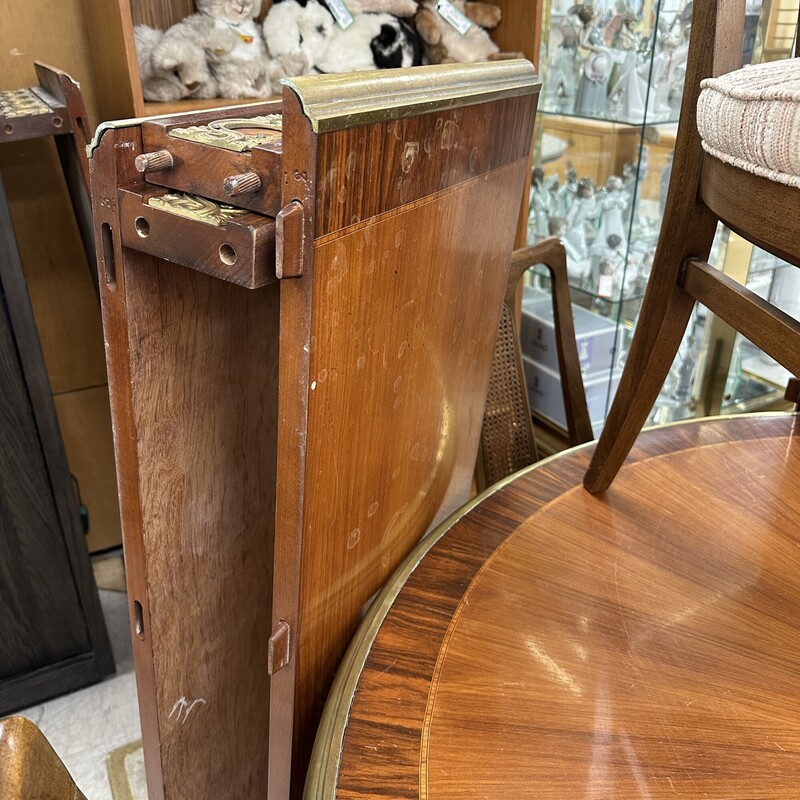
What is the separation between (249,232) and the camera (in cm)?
51

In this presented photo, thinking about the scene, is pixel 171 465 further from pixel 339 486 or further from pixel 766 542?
pixel 766 542

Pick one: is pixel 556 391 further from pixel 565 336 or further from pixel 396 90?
pixel 396 90

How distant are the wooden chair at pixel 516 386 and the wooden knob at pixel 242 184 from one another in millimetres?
829

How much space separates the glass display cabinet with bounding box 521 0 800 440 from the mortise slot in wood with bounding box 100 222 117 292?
1.35 meters

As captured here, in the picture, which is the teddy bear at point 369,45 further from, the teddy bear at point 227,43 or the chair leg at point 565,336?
the chair leg at point 565,336

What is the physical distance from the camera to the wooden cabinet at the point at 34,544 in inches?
48.5

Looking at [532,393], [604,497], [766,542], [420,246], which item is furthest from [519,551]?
[532,393]

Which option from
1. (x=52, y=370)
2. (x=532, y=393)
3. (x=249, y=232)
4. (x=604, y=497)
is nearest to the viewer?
(x=249, y=232)

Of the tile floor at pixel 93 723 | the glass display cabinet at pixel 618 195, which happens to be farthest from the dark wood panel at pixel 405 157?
the tile floor at pixel 93 723

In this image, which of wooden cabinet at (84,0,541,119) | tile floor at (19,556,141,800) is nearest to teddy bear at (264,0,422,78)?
wooden cabinet at (84,0,541,119)

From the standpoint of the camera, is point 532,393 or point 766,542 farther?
point 532,393

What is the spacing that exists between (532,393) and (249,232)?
1.57 meters

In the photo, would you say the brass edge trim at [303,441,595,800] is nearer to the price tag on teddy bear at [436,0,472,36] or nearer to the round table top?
the round table top

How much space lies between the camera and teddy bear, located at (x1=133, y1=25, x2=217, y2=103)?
1.34 m
